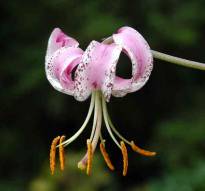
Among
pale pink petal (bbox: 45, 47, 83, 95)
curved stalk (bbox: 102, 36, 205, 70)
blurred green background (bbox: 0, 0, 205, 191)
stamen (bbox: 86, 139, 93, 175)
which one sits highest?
curved stalk (bbox: 102, 36, 205, 70)

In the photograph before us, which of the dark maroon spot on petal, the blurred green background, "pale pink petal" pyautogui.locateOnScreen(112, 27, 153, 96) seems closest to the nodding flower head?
"pale pink petal" pyautogui.locateOnScreen(112, 27, 153, 96)

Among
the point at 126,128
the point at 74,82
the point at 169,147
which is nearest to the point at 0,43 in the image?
the point at 126,128

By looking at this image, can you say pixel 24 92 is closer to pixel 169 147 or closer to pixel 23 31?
pixel 23 31

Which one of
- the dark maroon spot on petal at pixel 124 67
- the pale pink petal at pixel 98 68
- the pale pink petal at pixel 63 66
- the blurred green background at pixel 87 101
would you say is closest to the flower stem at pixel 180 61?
the pale pink petal at pixel 98 68

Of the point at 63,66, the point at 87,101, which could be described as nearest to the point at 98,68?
the point at 63,66

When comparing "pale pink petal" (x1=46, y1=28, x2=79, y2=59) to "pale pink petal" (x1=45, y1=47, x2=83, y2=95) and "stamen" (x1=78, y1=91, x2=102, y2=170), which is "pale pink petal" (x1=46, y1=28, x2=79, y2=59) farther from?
"stamen" (x1=78, y1=91, x2=102, y2=170)

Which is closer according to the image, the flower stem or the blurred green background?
the flower stem

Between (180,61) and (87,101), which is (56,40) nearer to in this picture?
(180,61)
